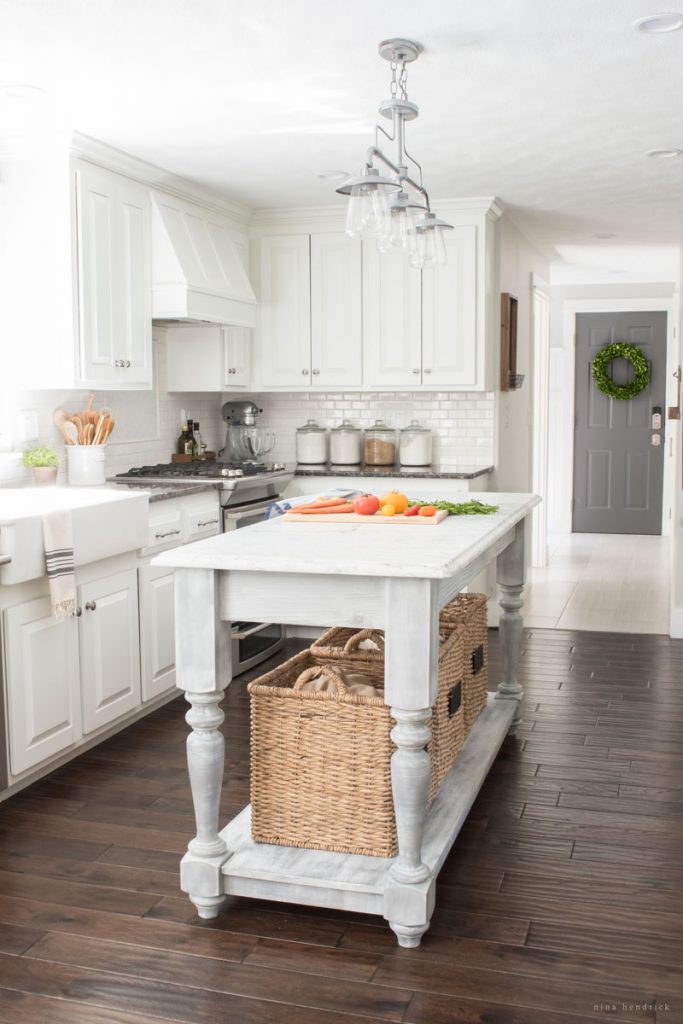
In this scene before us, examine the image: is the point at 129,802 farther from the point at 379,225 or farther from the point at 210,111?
the point at 210,111

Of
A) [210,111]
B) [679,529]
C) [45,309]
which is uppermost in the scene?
[210,111]

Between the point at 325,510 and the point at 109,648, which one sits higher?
the point at 325,510

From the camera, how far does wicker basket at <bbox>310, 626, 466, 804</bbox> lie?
308 centimetres

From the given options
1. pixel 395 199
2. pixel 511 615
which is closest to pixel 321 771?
pixel 511 615

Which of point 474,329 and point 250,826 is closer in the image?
point 250,826

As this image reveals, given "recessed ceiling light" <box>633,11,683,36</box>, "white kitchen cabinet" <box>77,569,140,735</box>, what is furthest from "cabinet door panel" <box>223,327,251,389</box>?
"recessed ceiling light" <box>633,11,683,36</box>

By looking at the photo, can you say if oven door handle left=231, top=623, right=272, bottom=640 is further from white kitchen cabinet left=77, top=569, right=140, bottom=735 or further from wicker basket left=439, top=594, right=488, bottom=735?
wicker basket left=439, top=594, right=488, bottom=735

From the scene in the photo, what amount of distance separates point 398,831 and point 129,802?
4.18 feet

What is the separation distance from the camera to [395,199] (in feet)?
10.5

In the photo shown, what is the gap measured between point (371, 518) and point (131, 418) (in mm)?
2453

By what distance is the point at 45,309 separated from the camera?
4.32m

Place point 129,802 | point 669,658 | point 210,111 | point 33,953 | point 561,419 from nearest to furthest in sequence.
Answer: point 33,953 → point 129,802 → point 210,111 → point 669,658 → point 561,419

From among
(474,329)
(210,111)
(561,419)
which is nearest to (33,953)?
(210,111)

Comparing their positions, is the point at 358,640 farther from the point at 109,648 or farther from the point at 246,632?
the point at 246,632
